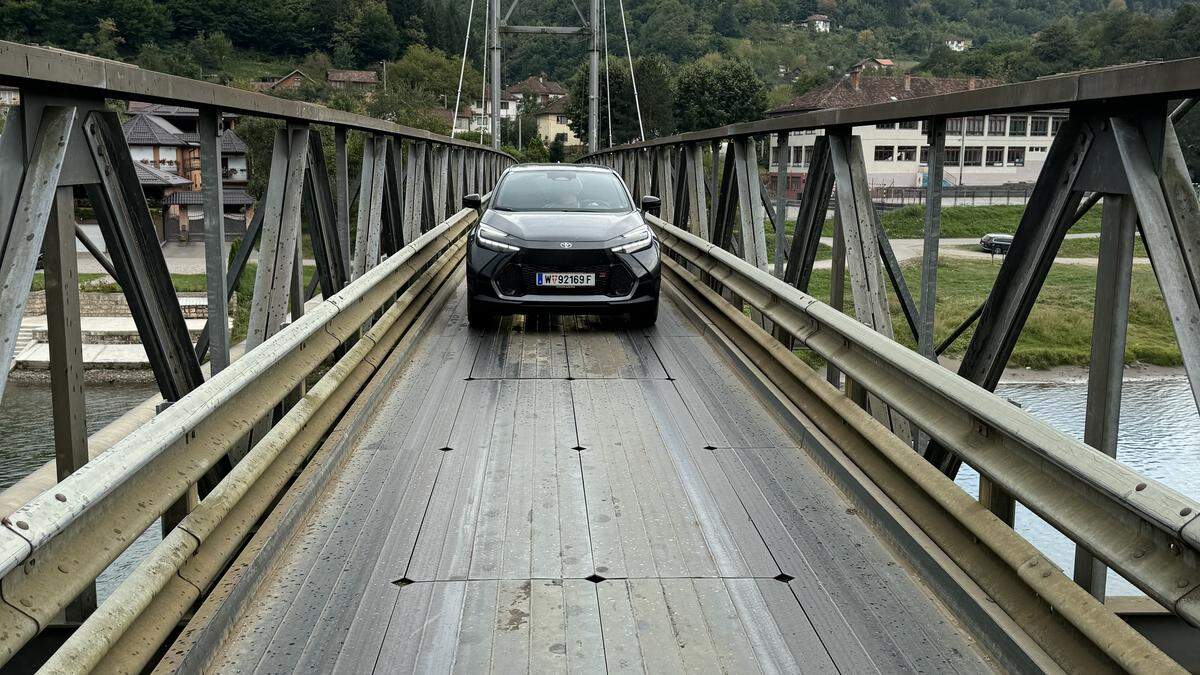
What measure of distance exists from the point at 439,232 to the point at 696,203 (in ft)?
8.62

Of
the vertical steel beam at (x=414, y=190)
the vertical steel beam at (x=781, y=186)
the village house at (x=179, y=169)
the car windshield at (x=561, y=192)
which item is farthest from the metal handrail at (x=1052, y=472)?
the village house at (x=179, y=169)

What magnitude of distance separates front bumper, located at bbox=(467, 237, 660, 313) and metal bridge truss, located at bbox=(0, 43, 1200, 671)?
123 inches

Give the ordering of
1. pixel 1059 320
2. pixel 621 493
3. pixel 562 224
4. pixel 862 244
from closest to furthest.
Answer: pixel 621 493 → pixel 862 244 → pixel 562 224 → pixel 1059 320

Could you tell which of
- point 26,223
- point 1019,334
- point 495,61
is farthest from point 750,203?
point 495,61

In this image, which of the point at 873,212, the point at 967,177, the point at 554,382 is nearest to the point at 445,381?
the point at 554,382

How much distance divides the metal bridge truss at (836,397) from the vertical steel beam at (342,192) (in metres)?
1.14

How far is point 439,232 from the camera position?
10.7 meters

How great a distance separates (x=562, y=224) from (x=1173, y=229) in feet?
22.3

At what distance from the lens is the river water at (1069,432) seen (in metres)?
16.2

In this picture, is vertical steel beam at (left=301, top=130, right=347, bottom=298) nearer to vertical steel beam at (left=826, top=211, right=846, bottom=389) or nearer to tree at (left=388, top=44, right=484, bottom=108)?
vertical steel beam at (left=826, top=211, right=846, bottom=389)

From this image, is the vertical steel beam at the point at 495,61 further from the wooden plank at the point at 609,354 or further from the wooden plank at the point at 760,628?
the wooden plank at the point at 760,628

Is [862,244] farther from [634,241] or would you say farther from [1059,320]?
[1059,320]

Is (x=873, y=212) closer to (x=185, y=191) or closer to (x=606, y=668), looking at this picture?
(x=606, y=668)

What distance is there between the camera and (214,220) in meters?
4.16
